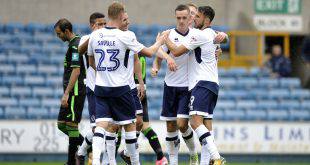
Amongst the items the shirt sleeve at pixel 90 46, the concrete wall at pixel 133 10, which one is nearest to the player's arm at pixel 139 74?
the shirt sleeve at pixel 90 46

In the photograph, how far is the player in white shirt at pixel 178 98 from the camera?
13.8 metres

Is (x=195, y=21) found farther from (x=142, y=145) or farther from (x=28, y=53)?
(x=28, y=53)

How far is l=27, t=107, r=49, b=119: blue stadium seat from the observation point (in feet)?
68.7

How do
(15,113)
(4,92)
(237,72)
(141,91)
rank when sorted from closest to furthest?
(141,91), (15,113), (4,92), (237,72)

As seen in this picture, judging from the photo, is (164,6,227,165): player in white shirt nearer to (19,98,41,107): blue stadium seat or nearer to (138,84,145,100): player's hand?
(138,84,145,100): player's hand

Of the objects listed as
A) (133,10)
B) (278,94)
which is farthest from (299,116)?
(133,10)

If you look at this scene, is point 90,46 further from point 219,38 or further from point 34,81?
point 34,81

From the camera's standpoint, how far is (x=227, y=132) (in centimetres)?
2081

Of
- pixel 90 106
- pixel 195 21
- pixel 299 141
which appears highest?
pixel 195 21

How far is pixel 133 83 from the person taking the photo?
1396 centimetres

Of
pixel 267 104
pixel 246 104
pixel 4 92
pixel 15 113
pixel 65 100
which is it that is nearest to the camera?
pixel 65 100

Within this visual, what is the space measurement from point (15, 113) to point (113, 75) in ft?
29.7

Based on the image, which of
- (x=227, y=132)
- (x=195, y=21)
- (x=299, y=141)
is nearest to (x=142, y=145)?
(x=227, y=132)

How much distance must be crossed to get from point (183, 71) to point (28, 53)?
1019 centimetres
